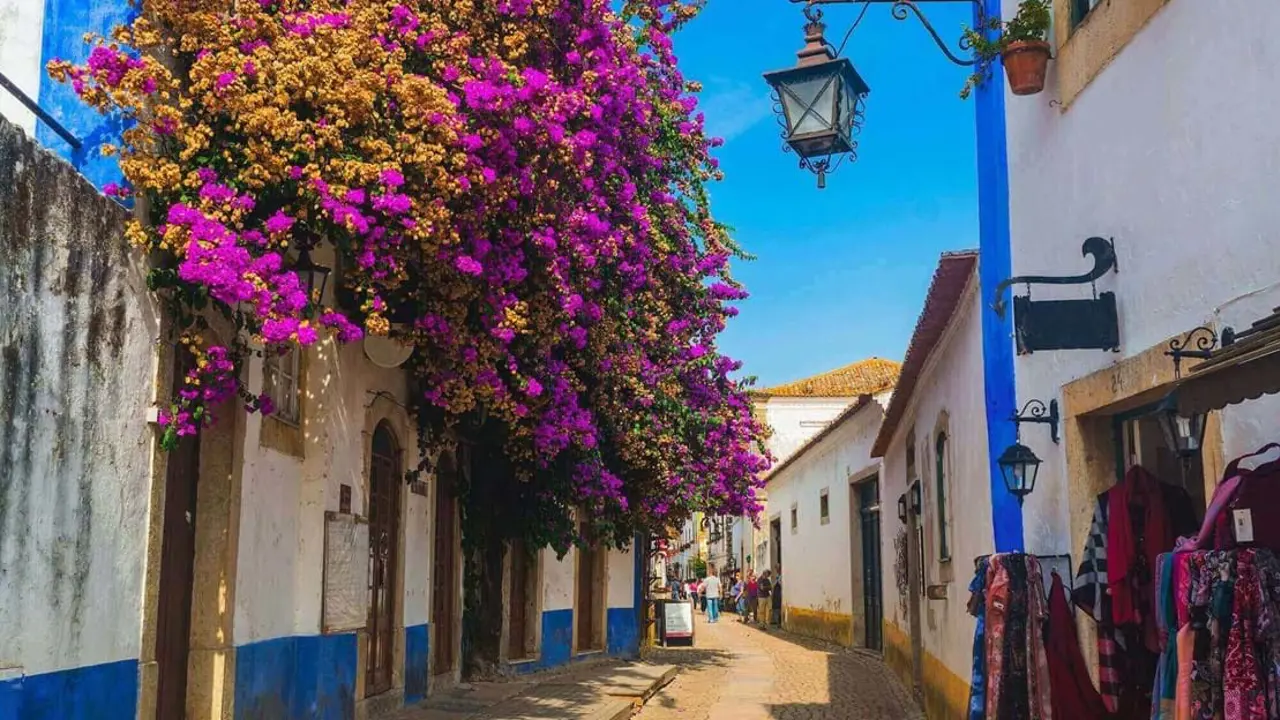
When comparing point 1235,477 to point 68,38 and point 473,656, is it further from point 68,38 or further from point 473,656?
point 473,656

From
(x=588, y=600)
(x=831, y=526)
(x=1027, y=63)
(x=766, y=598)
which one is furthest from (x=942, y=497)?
(x=766, y=598)

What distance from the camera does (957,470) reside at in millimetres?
10797

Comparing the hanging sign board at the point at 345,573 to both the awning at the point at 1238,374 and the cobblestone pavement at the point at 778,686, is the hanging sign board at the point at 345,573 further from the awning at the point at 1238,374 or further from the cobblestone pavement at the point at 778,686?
the awning at the point at 1238,374

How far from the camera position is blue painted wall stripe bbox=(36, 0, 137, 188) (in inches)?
274

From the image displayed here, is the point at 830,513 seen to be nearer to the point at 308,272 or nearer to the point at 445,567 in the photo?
the point at 445,567

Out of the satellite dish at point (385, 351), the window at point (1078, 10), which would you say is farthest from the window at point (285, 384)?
the window at point (1078, 10)

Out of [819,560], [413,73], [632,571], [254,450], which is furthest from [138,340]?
[819,560]

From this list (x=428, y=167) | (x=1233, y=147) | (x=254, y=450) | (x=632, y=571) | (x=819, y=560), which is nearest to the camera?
(x=1233, y=147)

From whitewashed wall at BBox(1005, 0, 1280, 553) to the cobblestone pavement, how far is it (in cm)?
686

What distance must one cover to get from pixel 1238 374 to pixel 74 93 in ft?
20.6

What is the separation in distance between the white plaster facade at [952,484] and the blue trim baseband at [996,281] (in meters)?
0.74

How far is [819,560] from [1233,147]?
79.7 ft

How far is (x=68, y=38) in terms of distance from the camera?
23.4 feet

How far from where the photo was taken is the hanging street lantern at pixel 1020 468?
7.04m
